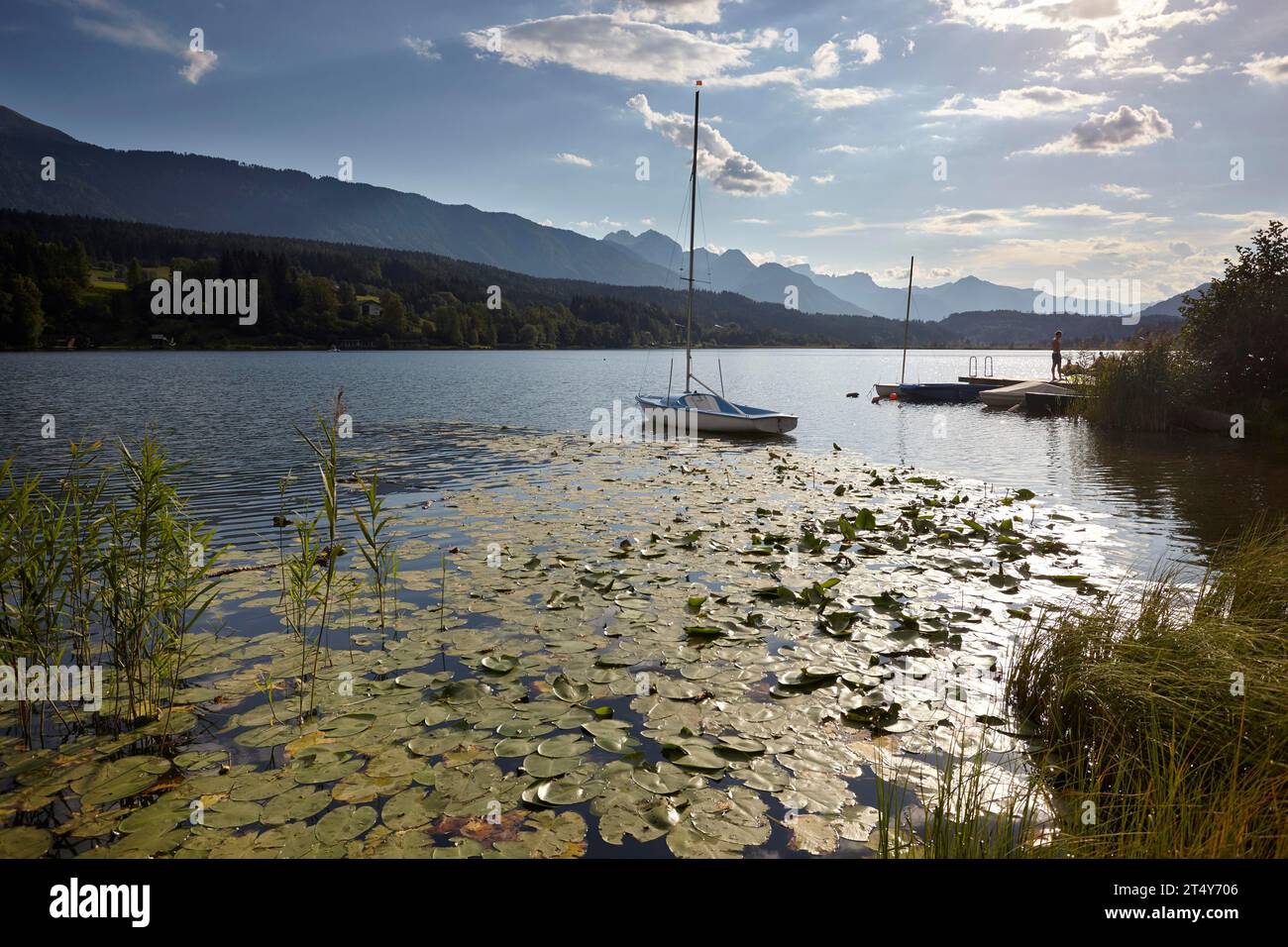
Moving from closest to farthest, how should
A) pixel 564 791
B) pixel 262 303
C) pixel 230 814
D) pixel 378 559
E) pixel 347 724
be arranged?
pixel 230 814 → pixel 564 791 → pixel 347 724 → pixel 378 559 → pixel 262 303

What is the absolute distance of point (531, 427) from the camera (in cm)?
3331

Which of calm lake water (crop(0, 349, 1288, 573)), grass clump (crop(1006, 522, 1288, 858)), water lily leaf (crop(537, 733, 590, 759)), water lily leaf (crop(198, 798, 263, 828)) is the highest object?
calm lake water (crop(0, 349, 1288, 573))

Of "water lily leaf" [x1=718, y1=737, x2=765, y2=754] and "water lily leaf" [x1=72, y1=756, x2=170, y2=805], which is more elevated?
"water lily leaf" [x1=718, y1=737, x2=765, y2=754]

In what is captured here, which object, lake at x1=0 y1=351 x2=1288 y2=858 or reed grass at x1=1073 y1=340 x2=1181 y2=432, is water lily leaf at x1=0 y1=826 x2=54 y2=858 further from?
reed grass at x1=1073 y1=340 x2=1181 y2=432

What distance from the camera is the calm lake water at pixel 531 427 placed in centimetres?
1591

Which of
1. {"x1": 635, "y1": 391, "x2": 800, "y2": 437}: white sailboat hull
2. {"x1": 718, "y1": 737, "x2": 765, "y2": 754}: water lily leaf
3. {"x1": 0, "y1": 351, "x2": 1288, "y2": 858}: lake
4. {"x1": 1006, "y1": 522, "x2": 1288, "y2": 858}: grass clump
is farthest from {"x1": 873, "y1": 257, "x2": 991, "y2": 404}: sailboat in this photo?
{"x1": 718, "y1": 737, "x2": 765, "y2": 754}: water lily leaf

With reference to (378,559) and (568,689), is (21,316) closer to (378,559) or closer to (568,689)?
(378,559)

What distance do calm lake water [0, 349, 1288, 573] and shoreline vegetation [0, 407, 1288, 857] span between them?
2.78 meters

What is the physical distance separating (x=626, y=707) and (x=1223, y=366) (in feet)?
105

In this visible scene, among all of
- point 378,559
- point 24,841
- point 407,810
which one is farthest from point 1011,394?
point 24,841

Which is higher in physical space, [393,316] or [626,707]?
[393,316]

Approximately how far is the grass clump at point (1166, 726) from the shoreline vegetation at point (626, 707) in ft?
0.12

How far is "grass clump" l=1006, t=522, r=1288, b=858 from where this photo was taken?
369cm
